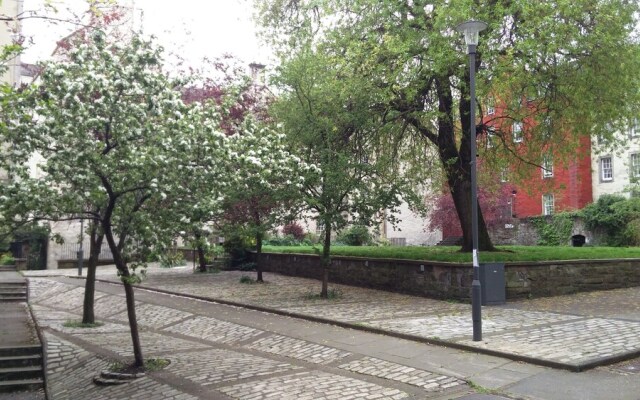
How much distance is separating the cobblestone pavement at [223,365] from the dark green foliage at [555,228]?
1070 inches

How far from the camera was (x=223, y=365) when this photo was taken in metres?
9.23

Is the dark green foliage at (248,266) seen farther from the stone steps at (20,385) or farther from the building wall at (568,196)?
the stone steps at (20,385)

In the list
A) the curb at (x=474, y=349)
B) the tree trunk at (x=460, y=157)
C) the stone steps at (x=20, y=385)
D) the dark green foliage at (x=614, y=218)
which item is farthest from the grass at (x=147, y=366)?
the dark green foliage at (x=614, y=218)

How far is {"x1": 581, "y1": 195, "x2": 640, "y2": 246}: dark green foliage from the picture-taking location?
1233 inches

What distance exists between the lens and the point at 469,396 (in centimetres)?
701

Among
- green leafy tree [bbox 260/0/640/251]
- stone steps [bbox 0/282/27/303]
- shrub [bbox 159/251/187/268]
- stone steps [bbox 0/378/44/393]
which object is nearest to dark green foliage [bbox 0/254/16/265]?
stone steps [bbox 0/282/27/303]

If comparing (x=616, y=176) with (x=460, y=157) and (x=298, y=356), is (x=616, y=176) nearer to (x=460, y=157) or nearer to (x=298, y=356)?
(x=460, y=157)

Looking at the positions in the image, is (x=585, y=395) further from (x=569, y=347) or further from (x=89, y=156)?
(x=89, y=156)

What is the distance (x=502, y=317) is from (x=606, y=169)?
31.3 m

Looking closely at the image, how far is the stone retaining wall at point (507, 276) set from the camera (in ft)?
50.2

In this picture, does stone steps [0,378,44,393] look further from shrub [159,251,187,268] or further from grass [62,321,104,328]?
grass [62,321,104,328]

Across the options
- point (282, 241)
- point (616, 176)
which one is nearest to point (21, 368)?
point (282, 241)

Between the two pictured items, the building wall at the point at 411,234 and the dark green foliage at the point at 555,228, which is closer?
the dark green foliage at the point at 555,228

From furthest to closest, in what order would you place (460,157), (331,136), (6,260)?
(6,260) → (460,157) → (331,136)
